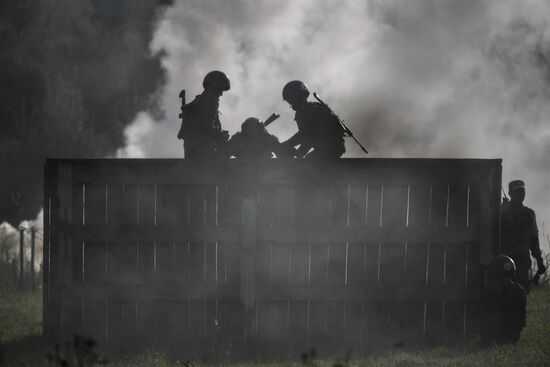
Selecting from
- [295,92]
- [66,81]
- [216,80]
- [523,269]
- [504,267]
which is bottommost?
[523,269]

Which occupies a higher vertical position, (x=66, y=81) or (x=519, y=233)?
(x=66, y=81)

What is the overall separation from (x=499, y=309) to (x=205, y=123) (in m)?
3.60

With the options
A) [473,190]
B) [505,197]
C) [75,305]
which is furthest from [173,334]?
[505,197]

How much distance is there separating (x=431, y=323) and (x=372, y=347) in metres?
0.66

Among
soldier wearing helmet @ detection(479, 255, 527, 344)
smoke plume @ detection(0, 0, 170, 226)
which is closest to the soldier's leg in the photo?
soldier wearing helmet @ detection(479, 255, 527, 344)

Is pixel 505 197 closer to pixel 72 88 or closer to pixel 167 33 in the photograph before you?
pixel 167 33

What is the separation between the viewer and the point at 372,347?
8.65 metres

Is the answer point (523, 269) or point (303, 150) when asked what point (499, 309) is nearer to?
point (523, 269)

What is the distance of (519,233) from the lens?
1018 cm

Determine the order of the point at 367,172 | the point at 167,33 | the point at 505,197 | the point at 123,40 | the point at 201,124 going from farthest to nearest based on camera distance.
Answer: the point at 123,40 < the point at 167,33 < the point at 505,197 < the point at 201,124 < the point at 367,172

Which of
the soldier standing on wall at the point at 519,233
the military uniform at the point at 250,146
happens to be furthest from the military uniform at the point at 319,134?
the soldier standing on wall at the point at 519,233

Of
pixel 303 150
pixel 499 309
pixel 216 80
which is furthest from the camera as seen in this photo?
pixel 216 80

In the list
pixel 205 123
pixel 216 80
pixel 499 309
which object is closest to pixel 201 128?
pixel 205 123

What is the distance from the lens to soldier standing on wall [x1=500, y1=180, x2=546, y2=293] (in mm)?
10188
